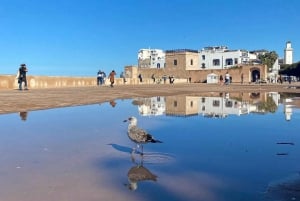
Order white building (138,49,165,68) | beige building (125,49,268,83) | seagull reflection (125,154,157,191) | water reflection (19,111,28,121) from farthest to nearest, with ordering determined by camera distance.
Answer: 1. white building (138,49,165,68)
2. beige building (125,49,268,83)
3. water reflection (19,111,28,121)
4. seagull reflection (125,154,157,191)

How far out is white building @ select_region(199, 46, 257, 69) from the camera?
264 feet

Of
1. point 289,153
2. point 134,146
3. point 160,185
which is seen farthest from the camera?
point 134,146

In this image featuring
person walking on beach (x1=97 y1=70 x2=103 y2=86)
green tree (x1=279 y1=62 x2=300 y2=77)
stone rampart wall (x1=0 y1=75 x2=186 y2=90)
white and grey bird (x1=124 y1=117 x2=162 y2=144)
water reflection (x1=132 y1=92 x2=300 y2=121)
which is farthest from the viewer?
green tree (x1=279 y1=62 x2=300 y2=77)

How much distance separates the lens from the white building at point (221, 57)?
8038 centimetres

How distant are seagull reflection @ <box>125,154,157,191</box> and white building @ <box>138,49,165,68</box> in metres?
85.9

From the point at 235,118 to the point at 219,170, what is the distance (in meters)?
7.10

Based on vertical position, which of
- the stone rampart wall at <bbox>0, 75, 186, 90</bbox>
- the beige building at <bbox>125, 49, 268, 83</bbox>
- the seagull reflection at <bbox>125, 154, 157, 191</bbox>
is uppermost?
the beige building at <bbox>125, 49, 268, 83</bbox>

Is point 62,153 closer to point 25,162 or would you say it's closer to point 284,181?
point 25,162

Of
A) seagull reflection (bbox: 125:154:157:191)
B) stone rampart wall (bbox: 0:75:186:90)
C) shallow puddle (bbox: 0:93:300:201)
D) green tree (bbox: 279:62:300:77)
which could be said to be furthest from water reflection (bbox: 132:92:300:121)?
green tree (bbox: 279:62:300:77)

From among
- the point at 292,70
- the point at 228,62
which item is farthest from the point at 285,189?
the point at 292,70

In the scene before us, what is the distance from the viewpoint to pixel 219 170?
5.50 meters

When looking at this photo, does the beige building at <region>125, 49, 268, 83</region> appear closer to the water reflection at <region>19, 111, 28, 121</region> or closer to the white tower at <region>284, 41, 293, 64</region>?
the white tower at <region>284, 41, 293, 64</region>

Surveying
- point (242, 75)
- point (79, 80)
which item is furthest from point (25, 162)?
point (242, 75)

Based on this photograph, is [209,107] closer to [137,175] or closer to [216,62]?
[137,175]
